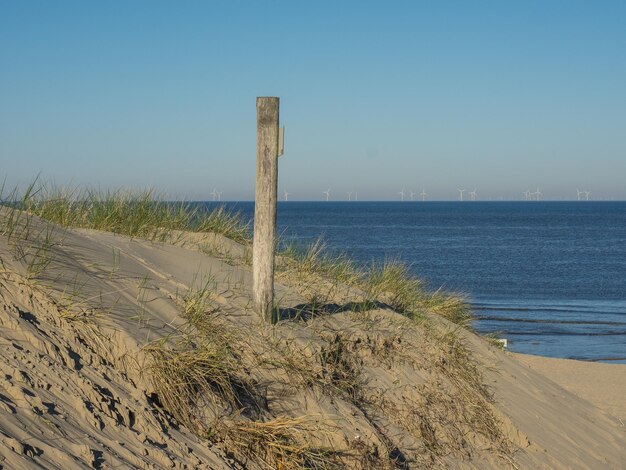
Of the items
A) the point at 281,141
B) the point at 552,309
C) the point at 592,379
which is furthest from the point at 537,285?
the point at 281,141

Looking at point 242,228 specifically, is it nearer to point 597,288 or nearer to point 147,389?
point 147,389

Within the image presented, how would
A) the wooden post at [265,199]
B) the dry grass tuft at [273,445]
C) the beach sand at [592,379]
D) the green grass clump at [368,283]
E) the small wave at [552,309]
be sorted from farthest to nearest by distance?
the small wave at [552,309]
the beach sand at [592,379]
the green grass clump at [368,283]
the wooden post at [265,199]
the dry grass tuft at [273,445]

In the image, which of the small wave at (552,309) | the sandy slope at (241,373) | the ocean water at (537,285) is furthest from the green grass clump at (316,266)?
the small wave at (552,309)

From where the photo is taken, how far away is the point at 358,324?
7.98 metres

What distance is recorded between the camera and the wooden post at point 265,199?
23.1 ft

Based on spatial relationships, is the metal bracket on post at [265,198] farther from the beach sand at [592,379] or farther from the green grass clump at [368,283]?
the beach sand at [592,379]

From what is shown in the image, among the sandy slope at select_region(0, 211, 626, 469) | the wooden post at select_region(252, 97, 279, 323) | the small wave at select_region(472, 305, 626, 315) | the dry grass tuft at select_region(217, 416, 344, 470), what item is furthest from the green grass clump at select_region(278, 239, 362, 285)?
the small wave at select_region(472, 305, 626, 315)

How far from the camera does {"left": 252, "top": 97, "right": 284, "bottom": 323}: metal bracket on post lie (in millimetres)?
7043

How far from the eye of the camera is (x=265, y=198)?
7.05 meters

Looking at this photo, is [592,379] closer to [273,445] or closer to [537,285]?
[273,445]

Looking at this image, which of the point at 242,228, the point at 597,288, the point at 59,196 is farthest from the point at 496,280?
the point at 59,196

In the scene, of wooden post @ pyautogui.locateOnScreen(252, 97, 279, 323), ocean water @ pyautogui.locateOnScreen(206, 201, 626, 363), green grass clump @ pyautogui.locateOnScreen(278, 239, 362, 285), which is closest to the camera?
wooden post @ pyautogui.locateOnScreen(252, 97, 279, 323)

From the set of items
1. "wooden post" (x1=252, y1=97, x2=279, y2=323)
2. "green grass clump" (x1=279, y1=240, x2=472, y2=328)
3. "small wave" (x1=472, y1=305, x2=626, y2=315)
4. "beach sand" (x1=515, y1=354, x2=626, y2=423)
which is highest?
"wooden post" (x1=252, y1=97, x2=279, y2=323)

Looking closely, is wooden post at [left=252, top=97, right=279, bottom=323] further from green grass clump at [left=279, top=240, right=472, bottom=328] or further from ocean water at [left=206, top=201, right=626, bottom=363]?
ocean water at [left=206, top=201, right=626, bottom=363]
